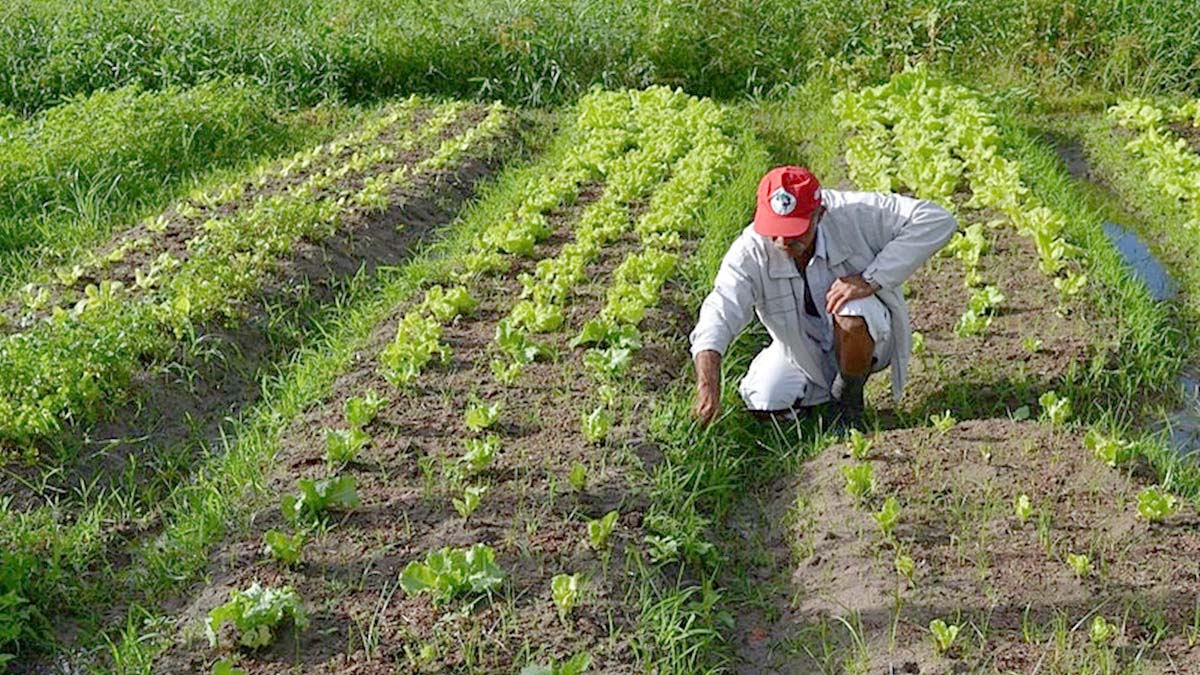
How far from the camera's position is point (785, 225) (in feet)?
17.2

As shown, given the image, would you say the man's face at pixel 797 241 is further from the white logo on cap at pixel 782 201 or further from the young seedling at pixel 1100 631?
the young seedling at pixel 1100 631

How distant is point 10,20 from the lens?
12070 mm

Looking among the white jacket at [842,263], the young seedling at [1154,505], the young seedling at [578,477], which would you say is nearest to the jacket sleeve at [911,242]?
the white jacket at [842,263]

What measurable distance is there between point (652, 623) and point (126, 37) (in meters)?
8.84

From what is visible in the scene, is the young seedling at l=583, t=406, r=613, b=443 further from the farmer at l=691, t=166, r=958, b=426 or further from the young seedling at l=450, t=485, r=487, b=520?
the young seedling at l=450, t=485, r=487, b=520

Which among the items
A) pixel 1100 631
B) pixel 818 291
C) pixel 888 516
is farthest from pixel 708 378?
pixel 1100 631

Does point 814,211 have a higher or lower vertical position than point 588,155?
higher

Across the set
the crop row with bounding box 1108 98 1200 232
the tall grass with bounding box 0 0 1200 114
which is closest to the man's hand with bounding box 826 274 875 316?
the crop row with bounding box 1108 98 1200 232

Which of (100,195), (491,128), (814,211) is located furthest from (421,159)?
(814,211)

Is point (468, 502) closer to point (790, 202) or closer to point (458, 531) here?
point (458, 531)

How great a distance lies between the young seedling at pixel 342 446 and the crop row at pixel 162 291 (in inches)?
42.2

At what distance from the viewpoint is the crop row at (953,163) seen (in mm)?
6902

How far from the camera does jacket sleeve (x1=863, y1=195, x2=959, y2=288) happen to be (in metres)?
5.48

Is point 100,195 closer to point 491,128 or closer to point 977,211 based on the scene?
point 491,128
